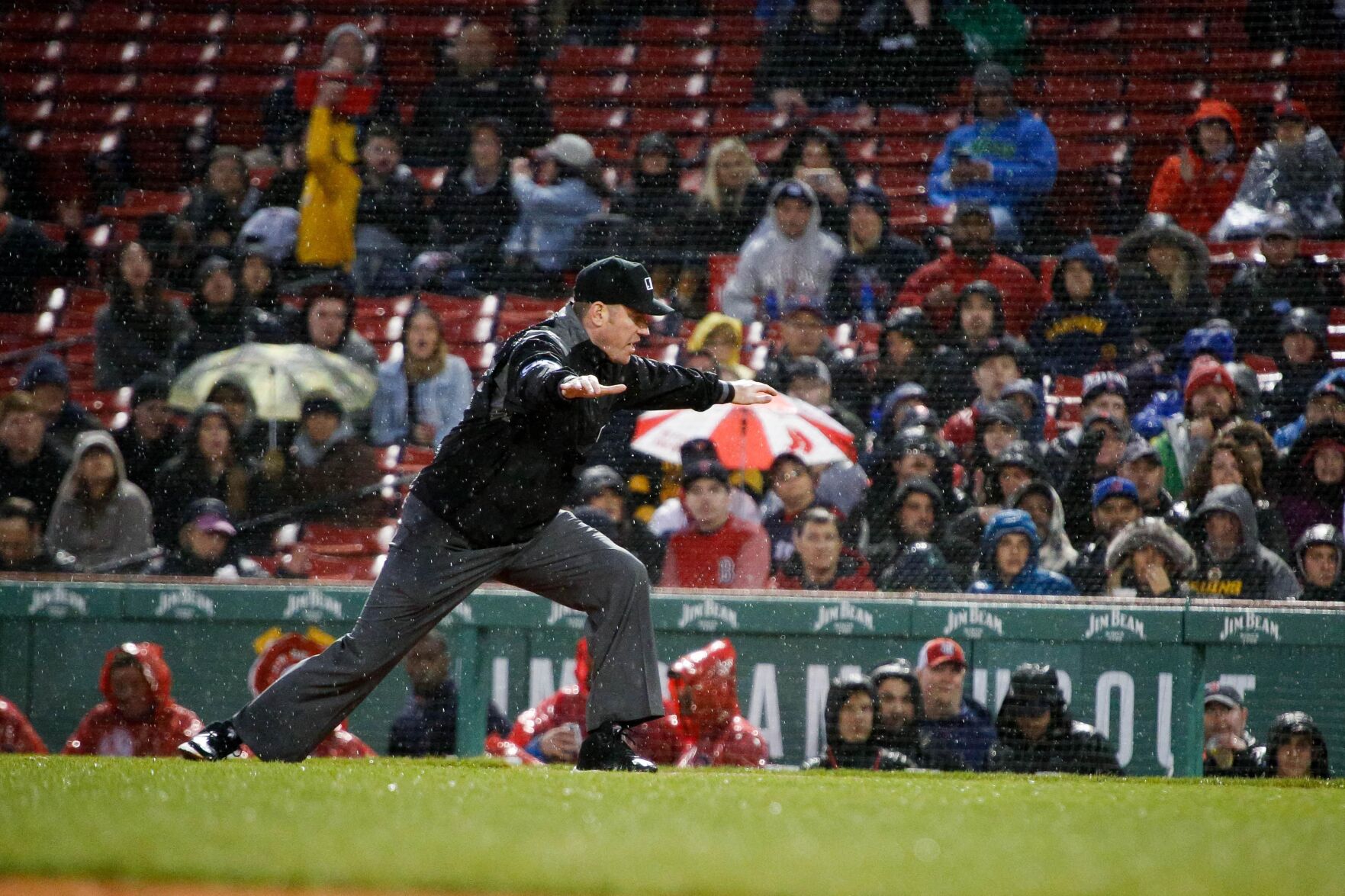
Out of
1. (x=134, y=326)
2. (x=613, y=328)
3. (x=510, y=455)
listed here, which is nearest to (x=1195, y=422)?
(x=613, y=328)

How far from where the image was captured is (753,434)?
7.78 meters

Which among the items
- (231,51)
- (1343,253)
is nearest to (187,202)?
(231,51)

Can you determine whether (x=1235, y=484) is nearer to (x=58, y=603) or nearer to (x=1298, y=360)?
(x=1298, y=360)

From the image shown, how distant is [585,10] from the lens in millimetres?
10523

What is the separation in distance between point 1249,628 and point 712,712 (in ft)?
7.04

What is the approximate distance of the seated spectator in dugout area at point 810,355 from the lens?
26.6 feet

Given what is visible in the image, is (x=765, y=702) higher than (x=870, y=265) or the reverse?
the reverse

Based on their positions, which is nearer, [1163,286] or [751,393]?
[751,393]

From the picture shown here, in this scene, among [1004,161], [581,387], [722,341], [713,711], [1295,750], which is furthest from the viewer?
[1004,161]

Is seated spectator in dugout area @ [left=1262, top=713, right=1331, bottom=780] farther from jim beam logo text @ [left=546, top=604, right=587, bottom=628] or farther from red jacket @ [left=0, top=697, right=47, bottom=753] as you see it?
red jacket @ [left=0, top=697, right=47, bottom=753]

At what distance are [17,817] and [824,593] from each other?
13.1 ft

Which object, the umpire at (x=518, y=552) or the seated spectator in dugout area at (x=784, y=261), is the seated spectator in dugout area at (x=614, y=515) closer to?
the seated spectator in dugout area at (x=784, y=261)

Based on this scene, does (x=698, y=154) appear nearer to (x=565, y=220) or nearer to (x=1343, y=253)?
(x=565, y=220)

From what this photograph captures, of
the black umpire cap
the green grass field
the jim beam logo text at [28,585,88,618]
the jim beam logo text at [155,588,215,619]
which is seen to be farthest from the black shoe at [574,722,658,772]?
the jim beam logo text at [28,585,88,618]
